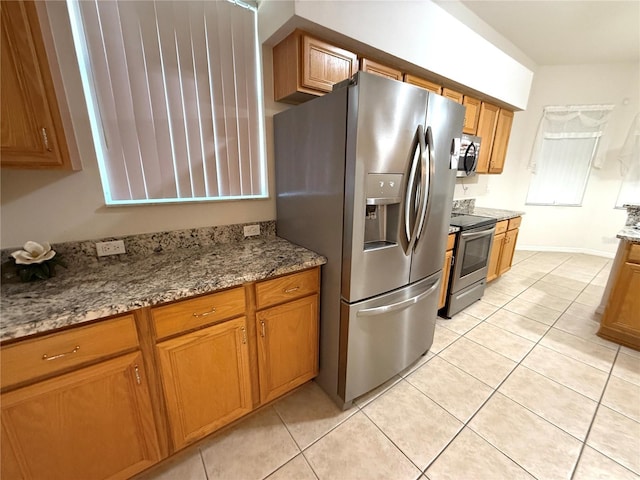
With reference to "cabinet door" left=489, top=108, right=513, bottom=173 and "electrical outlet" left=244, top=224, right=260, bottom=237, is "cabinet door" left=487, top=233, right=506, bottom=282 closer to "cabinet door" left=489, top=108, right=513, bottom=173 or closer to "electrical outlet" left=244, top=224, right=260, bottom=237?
"cabinet door" left=489, top=108, right=513, bottom=173

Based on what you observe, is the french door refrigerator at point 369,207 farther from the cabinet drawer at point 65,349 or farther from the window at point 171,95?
the cabinet drawer at point 65,349

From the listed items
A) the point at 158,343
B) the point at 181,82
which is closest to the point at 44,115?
the point at 181,82

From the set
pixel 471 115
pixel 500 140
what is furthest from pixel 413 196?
pixel 500 140

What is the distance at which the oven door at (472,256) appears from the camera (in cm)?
233

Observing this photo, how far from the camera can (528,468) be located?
126cm

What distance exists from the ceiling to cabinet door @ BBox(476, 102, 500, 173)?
89 cm

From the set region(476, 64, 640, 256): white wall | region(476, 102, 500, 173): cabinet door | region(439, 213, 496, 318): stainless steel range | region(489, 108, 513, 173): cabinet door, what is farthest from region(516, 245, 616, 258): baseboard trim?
region(439, 213, 496, 318): stainless steel range

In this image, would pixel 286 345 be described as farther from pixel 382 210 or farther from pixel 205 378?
pixel 382 210

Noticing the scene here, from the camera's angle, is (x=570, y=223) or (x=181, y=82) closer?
(x=181, y=82)

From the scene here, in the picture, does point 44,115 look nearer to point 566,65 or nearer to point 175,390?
point 175,390

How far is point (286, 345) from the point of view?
147 cm

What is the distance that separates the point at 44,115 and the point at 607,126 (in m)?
6.46

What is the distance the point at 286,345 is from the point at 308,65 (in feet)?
5.34

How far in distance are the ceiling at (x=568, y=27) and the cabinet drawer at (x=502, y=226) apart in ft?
7.09
